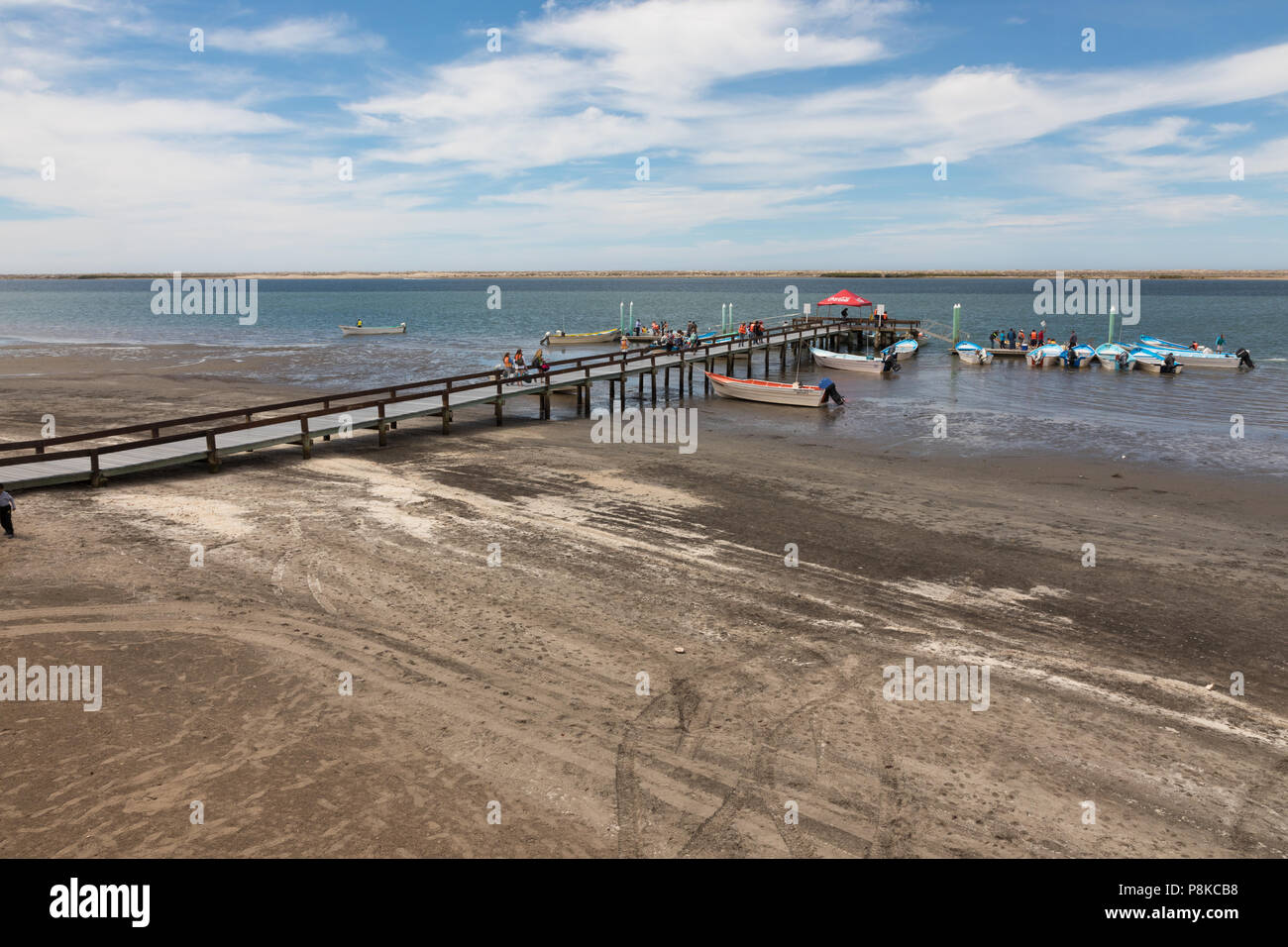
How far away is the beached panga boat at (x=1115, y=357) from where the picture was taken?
1794 inches

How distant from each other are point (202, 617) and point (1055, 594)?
39.7ft

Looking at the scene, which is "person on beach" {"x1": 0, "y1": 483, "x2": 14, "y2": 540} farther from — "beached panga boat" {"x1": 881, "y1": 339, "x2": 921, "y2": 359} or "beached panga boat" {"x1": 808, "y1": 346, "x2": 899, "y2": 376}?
"beached panga boat" {"x1": 881, "y1": 339, "x2": 921, "y2": 359}

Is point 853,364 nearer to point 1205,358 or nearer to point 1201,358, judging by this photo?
point 1201,358

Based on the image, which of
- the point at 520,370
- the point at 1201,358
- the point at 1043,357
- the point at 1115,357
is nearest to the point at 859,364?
the point at 1043,357

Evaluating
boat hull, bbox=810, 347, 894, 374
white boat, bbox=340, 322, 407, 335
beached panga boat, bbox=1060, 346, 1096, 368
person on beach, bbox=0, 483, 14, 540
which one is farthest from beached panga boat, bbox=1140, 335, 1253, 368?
white boat, bbox=340, 322, 407, 335

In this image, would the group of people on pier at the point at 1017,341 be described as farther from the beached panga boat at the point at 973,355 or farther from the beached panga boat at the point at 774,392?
the beached panga boat at the point at 774,392

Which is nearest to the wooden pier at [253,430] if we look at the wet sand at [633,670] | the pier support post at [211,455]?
the pier support post at [211,455]

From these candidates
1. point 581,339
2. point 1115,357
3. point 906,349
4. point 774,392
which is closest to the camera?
point 774,392

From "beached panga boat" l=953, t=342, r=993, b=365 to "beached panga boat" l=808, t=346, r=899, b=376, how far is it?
5803 mm

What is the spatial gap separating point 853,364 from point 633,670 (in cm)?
4018

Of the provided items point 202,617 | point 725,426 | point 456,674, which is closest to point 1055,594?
point 456,674

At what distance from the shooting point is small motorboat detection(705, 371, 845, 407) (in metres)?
32.4

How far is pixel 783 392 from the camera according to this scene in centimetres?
3288
